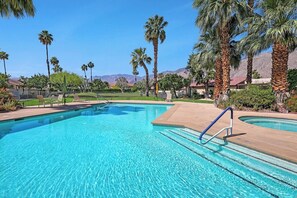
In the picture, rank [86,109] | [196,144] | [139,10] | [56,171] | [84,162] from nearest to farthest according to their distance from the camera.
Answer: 1. [56,171]
2. [84,162]
3. [196,144]
4. [86,109]
5. [139,10]

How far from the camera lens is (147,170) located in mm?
4504

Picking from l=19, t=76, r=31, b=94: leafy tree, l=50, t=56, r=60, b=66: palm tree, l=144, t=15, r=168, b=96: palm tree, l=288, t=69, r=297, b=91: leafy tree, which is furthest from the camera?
l=50, t=56, r=60, b=66: palm tree

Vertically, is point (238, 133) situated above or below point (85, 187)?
above

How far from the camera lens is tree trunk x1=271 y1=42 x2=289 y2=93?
11.8 meters

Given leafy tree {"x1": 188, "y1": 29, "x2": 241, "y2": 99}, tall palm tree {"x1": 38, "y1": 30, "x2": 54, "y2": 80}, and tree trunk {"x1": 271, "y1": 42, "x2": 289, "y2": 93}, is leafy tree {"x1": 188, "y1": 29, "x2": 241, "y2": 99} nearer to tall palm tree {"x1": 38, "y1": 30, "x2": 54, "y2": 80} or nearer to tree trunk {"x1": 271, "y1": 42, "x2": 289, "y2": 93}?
tree trunk {"x1": 271, "y1": 42, "x2": 289, "y2": 93}

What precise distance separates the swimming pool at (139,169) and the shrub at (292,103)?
829 centimetres

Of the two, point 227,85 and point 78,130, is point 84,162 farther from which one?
point 227,85

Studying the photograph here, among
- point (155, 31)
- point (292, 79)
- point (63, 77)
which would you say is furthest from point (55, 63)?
point (292, 79)

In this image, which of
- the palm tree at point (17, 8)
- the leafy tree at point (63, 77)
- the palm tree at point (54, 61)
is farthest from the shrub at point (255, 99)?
the palm tree at point (54, 61)

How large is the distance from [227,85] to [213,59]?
136 inches

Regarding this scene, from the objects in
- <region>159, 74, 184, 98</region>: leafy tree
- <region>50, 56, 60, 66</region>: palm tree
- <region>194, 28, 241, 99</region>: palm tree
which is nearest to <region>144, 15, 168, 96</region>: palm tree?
<region>159, 74, 184, 98</region>: leafy tree

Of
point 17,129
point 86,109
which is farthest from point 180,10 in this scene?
point 17,129

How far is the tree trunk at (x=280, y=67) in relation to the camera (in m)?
11.8

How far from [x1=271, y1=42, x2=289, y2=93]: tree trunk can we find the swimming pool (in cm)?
858
